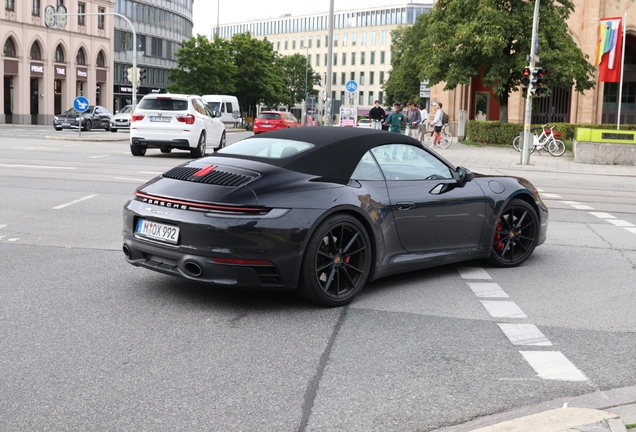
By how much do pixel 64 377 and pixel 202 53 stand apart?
67.1 meters

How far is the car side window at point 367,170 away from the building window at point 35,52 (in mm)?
64058

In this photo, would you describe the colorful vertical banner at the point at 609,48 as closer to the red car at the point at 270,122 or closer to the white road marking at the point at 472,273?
the red car at the point at 270,122

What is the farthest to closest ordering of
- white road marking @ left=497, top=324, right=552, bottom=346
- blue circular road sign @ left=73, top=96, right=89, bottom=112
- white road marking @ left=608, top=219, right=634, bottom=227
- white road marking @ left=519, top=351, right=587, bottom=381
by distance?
blue circular road sign @ left=73, top=96, right=89, bottom=112
white road marking @ left=608, top=219, right=634, bottom=227
white road marking @ left=497, top=324, right=552, bottom=346
white road marking @ left=519, top=351, right=587, bottom=381

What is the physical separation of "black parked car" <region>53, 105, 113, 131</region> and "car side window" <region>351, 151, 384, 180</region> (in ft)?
143

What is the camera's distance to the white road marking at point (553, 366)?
4.80 meters

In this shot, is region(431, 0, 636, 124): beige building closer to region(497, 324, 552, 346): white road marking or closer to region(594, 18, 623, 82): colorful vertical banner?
region(594, 18, 623, 82): colorful vertical banner

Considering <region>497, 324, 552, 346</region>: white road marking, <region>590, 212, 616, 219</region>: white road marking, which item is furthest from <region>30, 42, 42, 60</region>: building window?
<region>497, 324, 552, 346</region>: white road marking

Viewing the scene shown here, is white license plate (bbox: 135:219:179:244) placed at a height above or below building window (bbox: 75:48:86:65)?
below

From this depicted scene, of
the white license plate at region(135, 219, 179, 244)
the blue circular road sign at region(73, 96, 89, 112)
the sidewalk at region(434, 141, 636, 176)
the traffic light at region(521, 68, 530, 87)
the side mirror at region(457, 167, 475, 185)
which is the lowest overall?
the sidewalk at region(434, 141, 636, 176)

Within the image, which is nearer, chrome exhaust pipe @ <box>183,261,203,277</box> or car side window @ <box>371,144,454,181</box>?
chrome exhaust pipe @ <box>183,261,203,277</box>

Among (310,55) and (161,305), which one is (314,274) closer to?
(161,305)

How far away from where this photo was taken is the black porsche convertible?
5988mm

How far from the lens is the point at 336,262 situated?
635cm

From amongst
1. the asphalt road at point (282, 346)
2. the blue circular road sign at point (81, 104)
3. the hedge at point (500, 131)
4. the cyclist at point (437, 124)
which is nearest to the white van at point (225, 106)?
the hedge at point (500, 131)
